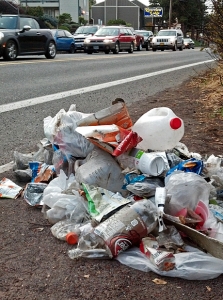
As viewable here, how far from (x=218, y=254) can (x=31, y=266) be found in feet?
3.20

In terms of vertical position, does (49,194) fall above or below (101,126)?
below

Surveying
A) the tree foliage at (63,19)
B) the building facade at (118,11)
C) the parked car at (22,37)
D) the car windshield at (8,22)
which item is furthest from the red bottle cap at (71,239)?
the building facade at (118,11)

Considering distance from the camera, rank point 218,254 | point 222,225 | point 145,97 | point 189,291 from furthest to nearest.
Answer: point 145,97, point 222,225, point 218,254, point 189,291

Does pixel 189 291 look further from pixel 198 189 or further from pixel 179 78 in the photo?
pixel 179 78

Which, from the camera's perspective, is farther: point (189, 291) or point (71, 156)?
point (71, 156)

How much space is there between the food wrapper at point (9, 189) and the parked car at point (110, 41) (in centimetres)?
2354

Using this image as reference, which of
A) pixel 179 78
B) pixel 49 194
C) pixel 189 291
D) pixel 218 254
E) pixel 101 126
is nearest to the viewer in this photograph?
pixel 189 291

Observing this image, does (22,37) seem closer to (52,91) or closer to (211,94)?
(52,91)

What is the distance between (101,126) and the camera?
3738 mm

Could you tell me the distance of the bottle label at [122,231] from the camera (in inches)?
110

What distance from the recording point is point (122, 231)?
2.85 m

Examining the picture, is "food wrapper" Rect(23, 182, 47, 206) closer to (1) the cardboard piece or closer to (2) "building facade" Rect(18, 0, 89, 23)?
(1) the cardboard piece

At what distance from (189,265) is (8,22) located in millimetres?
16586

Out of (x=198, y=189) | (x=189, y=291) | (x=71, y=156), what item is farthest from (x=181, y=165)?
(x=189, y=291)
